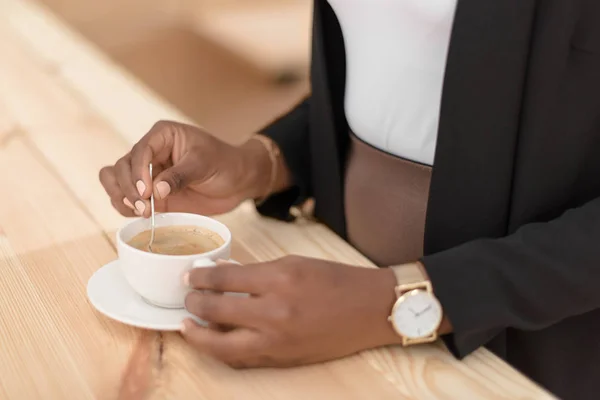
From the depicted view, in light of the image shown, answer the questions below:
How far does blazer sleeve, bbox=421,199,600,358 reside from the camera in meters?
0.66

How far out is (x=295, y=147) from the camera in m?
1.04

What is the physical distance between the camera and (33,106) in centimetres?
123

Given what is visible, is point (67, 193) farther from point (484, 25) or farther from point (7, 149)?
point (484, 25)

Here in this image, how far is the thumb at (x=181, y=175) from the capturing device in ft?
2.64

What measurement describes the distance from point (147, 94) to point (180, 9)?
4.96 ft

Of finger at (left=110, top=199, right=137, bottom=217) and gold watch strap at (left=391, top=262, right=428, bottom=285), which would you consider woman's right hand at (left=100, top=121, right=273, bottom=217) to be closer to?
finger at (left=110, top=199, right=137, bottom=217)

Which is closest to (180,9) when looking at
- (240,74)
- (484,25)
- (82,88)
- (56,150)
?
(240,74)

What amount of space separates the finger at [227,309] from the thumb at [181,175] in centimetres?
19

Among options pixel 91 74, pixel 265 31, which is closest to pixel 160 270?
pixel 91 74

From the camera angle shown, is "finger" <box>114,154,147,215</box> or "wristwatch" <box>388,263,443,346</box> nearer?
"wristwatch" <box>388,263,443,346</box>

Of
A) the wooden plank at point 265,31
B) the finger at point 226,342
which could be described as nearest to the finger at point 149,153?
the finger at point 226,342

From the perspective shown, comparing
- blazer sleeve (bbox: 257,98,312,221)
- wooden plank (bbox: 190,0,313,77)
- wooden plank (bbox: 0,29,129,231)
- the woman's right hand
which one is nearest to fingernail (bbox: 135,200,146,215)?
the woman's right hand

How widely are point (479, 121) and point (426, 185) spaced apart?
0.44ft

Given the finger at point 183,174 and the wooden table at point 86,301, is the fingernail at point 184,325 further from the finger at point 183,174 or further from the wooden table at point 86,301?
the finger at point 183,174
